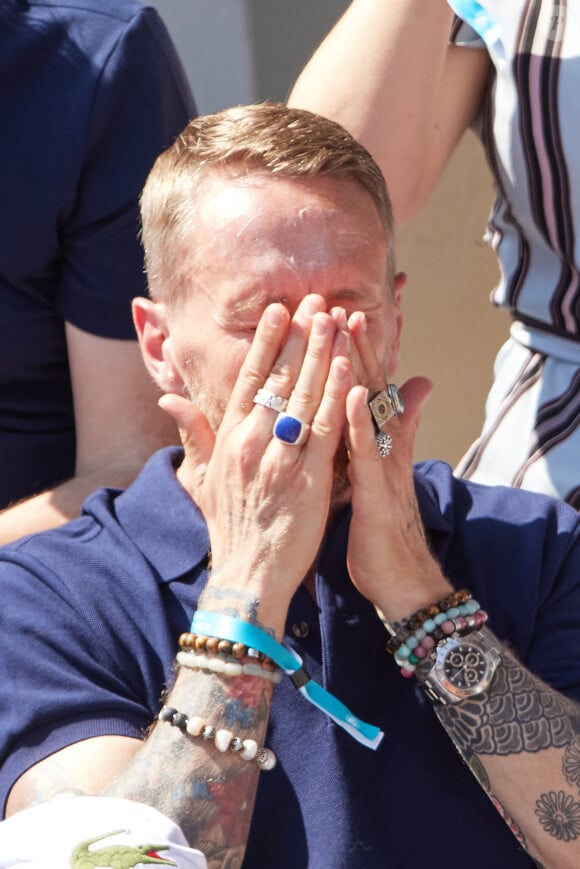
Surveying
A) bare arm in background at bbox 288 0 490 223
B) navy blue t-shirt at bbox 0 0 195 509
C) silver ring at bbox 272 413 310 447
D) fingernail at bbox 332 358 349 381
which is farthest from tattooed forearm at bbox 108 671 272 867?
bare arm in background at bbox 288 0 490 223

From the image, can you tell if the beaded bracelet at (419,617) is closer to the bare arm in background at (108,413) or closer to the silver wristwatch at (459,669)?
the silver wristwatch at (459,669)

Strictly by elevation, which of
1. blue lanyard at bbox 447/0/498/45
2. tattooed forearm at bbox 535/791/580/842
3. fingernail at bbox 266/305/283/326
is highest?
blue lanyard at bbox 447/0/498/45

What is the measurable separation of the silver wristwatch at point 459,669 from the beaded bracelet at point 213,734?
0.94 feet

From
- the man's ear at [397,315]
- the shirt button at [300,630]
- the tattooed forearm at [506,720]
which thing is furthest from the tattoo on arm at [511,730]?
the man's ear at [397,315]

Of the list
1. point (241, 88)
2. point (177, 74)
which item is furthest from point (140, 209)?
Result: point (241, 88)

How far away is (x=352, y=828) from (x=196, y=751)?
29cm

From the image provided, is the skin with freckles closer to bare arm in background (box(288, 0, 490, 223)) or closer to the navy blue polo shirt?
the navy blue polo shirt

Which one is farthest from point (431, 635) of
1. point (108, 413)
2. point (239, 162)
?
point (108, 413)

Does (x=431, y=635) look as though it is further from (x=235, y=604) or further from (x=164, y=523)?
(x=164, y=523)

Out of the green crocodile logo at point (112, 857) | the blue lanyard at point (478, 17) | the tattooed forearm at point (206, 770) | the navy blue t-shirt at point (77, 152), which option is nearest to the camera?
the green crocodile logo at point (112, 857)

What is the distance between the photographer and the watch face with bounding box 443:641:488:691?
1.85 m

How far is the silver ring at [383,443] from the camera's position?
192 cm

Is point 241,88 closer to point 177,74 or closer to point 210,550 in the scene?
point 177,74

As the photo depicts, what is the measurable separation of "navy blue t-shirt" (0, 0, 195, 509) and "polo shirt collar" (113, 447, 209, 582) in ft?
1.83
